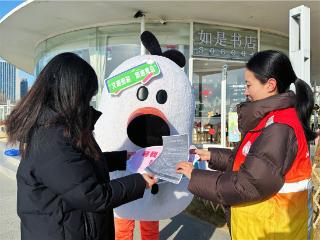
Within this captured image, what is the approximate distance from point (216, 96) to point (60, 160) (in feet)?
27.6

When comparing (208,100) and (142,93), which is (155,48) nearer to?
(142,93)

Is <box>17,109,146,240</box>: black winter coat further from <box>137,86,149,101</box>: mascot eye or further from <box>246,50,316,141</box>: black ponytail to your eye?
<box>137,86,149,101</box>: mascot eye

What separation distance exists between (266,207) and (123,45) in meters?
7.96

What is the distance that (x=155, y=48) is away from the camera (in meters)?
2.96

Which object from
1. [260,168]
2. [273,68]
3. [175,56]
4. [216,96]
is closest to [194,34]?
[216,96]

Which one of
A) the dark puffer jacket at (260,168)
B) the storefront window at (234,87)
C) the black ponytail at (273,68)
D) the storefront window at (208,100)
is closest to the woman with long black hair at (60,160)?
the dark puffer jacket at (260,168)

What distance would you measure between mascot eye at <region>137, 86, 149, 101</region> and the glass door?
6803 mm

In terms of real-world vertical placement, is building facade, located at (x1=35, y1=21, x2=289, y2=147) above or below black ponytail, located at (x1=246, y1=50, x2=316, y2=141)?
above

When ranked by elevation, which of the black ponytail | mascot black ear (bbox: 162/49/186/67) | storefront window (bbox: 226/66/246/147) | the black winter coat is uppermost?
storefront window (bbox: 226/66/246/147)

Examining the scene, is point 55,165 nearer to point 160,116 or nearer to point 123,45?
point 160,116

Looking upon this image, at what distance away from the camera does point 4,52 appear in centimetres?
1428

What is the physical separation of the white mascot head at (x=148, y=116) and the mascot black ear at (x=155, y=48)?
0.73ft

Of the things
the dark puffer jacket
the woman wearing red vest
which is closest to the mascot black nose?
the woman wearing red vest

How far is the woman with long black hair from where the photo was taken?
4.97ft
